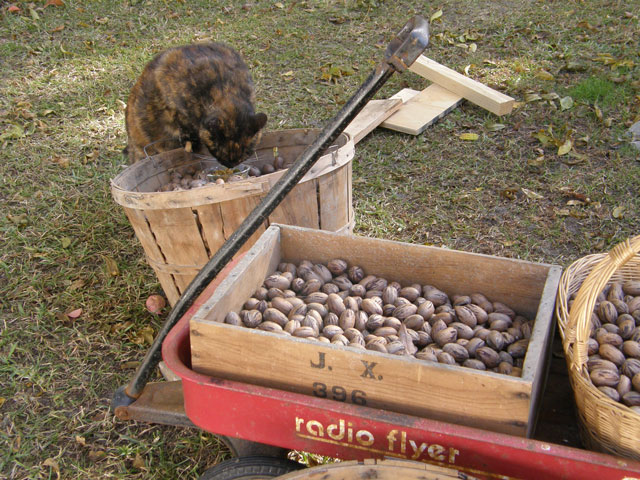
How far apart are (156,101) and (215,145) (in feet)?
2.29

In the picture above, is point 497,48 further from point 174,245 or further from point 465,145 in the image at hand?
point 174,245

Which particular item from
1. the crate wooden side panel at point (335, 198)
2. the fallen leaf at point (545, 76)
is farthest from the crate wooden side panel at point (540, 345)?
the fallen leaf at point (545, 76)

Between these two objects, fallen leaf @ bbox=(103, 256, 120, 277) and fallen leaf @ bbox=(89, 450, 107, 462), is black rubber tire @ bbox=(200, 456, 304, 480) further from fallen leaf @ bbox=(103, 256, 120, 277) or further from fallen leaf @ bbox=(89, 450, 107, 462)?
fallen leaf @ bbox=(103, 256, 120, 277)

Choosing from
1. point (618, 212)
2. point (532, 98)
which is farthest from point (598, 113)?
point (618, 212)

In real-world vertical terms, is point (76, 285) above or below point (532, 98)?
below

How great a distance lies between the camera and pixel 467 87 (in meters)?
4.98

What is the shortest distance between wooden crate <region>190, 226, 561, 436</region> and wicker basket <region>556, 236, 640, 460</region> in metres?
0.10

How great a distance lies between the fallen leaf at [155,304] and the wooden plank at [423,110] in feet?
8.40

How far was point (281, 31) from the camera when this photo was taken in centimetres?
690

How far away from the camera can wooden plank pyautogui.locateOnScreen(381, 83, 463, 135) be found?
4.71 m

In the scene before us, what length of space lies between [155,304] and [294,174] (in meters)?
1.80

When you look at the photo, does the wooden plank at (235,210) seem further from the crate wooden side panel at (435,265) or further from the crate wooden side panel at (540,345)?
the crate wooden side panel at (540,345)

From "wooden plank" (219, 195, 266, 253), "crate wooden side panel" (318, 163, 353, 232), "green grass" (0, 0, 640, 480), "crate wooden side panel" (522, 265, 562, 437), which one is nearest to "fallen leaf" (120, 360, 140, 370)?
"green grass" (0, 0, 640, 480)

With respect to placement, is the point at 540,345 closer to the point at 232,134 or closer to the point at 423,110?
the point at 232,134
